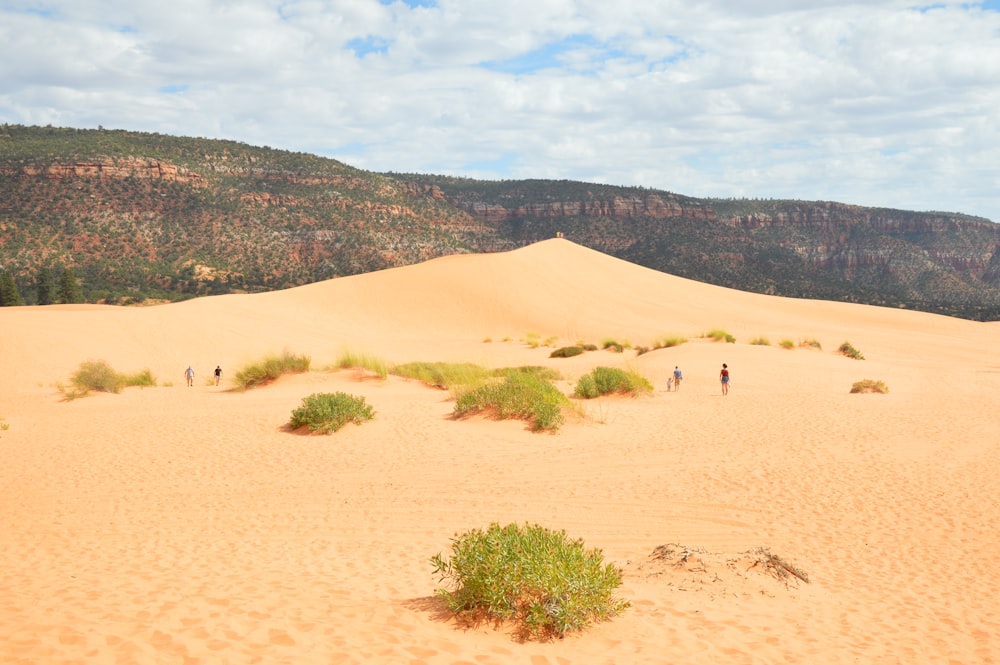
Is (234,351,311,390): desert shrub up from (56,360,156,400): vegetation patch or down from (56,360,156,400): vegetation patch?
up

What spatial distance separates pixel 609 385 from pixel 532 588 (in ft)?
49.0

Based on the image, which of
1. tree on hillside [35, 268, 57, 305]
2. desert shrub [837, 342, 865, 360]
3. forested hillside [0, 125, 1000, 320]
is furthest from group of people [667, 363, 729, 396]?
tree on hillside [35, 268, 57, 305]

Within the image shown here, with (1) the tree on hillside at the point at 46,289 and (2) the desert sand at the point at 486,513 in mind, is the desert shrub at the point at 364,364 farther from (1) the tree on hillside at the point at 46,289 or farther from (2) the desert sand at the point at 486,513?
(1) the tree on hillside at the point at 46,289

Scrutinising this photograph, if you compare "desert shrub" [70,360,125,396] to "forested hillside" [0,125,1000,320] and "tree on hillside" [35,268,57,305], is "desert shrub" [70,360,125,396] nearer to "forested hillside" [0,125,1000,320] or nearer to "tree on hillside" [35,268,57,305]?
"forested hillside" [0,125,1000,320]

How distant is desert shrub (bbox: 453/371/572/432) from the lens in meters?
16.1

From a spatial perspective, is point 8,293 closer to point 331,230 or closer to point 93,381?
point 331,230

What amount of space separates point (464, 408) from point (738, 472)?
6.59 meters

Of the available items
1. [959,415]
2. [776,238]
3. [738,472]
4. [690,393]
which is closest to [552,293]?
[690,393]

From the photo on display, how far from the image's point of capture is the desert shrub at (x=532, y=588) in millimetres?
6055

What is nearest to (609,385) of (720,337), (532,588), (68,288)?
(532,588)

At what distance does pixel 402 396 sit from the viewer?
20562 millimetres

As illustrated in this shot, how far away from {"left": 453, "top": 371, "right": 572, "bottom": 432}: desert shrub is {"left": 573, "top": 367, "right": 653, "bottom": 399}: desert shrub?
2.62 metres

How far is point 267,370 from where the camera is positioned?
921 inches

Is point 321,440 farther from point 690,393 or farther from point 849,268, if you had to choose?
point 849,268
